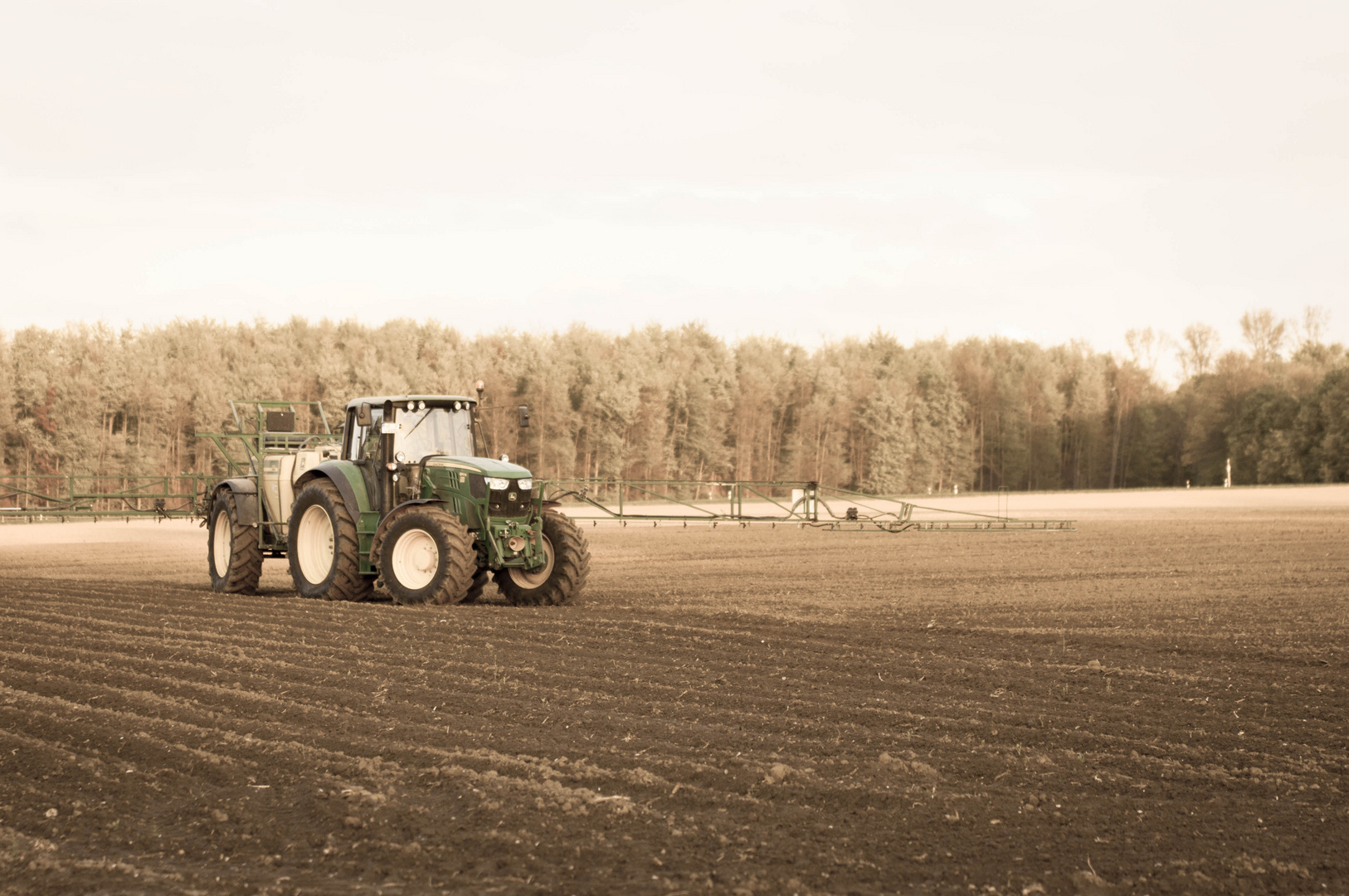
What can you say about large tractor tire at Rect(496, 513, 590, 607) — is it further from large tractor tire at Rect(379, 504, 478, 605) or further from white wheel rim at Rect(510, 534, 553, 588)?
large tractor tire at Rect(379, 504, 478, 605)

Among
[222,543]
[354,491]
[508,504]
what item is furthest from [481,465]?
[222,543]

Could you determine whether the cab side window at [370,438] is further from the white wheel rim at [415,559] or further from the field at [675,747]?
the field at [675,747]

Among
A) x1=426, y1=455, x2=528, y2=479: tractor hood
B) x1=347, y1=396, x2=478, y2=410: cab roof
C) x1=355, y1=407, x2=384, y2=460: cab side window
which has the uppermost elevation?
x1=347, y1=396, x2=478, y2=410: cab roof

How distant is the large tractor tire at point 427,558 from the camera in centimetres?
1352

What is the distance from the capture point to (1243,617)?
13.2 m

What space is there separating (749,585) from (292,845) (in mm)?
12145

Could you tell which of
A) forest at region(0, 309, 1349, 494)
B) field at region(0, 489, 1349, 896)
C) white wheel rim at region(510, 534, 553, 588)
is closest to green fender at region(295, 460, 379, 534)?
field at region(0, 489, 1349, 896)

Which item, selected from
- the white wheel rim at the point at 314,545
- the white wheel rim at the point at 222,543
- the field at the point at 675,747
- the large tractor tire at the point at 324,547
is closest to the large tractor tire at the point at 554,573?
the field at the point at 675,747

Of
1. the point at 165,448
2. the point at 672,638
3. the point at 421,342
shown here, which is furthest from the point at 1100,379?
the point at 672,638

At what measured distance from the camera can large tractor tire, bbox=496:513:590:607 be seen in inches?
563

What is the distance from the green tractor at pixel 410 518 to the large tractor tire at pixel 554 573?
1cm

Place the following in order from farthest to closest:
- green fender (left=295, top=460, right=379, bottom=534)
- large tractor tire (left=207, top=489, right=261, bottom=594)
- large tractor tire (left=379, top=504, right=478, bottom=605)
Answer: large tractor tire (left=207, top=489, right=261, bottom=594), green fender (left=295, top=460, right=379, bottom=534), large tractor tire (left=379, top=504, right=478, bottom=605)

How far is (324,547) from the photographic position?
15.2 meters

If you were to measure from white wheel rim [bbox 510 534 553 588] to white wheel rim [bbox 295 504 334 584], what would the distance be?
238cm
